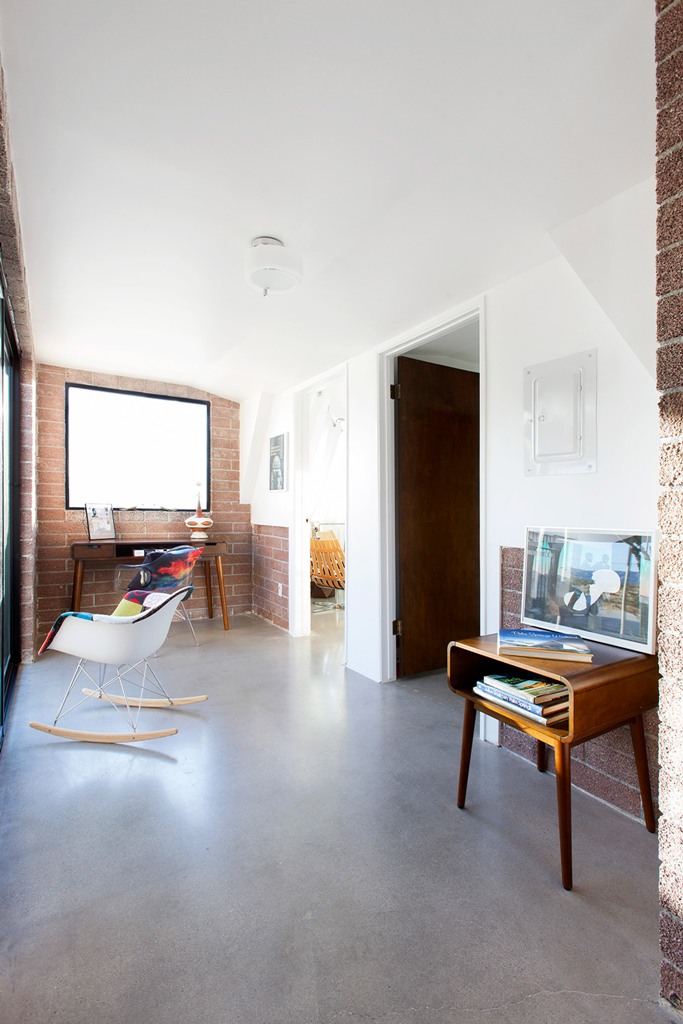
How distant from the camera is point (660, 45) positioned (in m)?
1.14

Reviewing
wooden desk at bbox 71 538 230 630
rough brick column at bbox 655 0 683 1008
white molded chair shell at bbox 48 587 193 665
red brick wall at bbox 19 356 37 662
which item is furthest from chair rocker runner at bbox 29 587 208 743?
rough brick column at bbox 655 0 683 1008

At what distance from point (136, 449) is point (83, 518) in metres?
0.81

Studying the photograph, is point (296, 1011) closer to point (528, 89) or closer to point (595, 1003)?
point (595, 1003)

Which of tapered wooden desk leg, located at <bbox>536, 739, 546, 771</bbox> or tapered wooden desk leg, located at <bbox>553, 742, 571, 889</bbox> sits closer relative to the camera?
tapered wooden desk leg, located at <bbox>553, 742, 571, 889</bbox>

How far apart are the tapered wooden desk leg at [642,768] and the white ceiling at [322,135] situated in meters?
1.95

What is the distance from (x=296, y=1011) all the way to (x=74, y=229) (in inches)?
111

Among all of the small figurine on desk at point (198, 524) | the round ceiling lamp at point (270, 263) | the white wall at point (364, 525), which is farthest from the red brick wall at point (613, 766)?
the small figurine on desk at point (198, 524)

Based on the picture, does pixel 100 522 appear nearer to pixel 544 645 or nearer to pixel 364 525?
pixel 364 525

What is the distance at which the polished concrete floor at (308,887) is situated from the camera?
4.01 ft

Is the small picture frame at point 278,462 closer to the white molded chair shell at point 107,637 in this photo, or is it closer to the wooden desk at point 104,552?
the wooden desk at point 104,552

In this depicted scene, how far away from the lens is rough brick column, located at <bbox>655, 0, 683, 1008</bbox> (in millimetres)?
1111

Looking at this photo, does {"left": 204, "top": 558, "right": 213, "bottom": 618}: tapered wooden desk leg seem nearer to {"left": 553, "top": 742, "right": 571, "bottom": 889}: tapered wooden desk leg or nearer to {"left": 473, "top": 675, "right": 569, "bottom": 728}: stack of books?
{"left": 473, "top": 675, "right": 569, "bottom": 728}: stack of books

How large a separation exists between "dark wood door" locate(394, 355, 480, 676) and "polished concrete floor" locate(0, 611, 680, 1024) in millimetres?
970

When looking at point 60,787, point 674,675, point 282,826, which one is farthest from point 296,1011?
point 60,787
